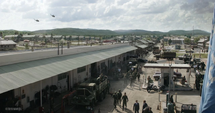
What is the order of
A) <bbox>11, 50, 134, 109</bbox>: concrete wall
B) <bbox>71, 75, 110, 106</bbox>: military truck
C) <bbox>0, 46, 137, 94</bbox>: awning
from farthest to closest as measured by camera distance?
1. <bbox>71, 75, 110, 106</bbox>: military truck
2. <bbox>11, 50, 134, 109</bbox>: concrete wall
3. <bbox>0, 46, 137, 94</bbox>: awning

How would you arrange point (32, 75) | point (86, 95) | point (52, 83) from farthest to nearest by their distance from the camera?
1. point (52, 83)
2. point (86, 95)
3. point (32, 75)

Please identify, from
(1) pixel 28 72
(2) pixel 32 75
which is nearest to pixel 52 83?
(1) pixel 28 72

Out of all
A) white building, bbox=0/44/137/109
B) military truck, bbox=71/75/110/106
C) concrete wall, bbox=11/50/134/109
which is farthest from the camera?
military truck, bbox=71/75/110/106

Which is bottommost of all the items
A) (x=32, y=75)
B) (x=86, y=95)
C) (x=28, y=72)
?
(x=86, y=95)

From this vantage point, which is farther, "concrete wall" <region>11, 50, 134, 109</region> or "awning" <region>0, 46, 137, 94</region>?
"concrete wall" <region>11, 50, 134, 109</region>

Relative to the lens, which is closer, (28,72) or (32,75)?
(32,75)

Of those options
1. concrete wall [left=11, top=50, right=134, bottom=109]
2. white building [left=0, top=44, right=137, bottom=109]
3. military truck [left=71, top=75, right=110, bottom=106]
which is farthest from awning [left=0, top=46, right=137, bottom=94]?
military truck [left=71, top=75, right=110, bottom=106]

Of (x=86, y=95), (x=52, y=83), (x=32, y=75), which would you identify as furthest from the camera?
(x=52, y=83)

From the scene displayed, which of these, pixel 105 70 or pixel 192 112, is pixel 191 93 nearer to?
pixel 192 112

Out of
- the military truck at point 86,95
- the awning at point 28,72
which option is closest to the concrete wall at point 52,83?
the awning at point 28,72

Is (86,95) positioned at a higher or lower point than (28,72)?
lower

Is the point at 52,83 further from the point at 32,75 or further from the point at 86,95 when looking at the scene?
the point at 32,75

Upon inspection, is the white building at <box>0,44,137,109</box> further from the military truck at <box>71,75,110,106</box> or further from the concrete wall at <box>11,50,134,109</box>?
the military truck at <box>71,75,110,106</box>

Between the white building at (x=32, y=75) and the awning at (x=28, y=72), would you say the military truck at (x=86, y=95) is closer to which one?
the white building at (x=32, y=75)
